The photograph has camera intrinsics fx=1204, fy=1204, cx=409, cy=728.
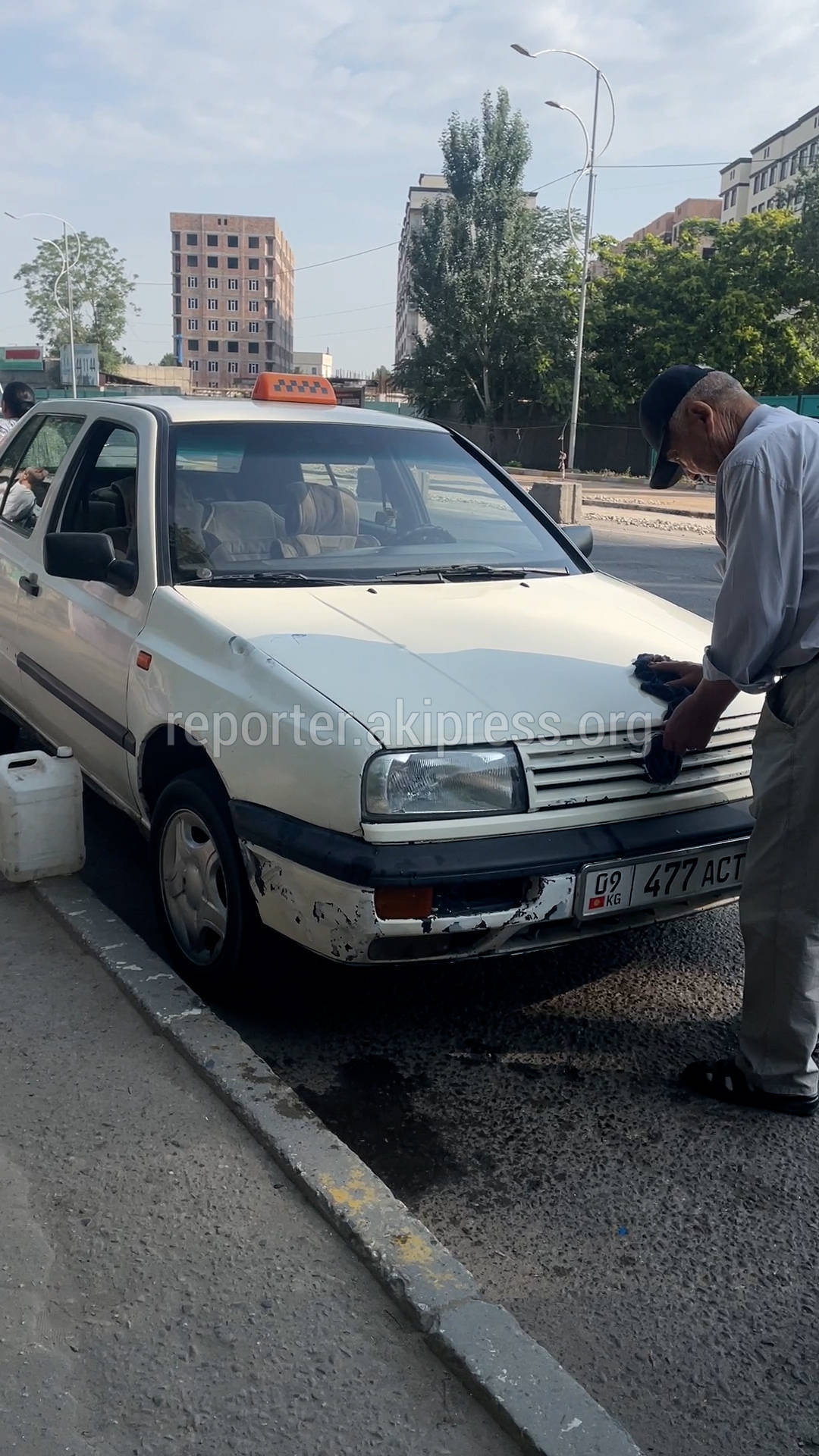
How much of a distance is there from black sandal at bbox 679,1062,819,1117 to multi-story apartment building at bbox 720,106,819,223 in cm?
7546

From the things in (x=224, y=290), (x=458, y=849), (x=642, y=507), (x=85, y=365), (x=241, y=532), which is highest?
(x=224, y=290)

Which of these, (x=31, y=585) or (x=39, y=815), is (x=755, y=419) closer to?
(x=39, y=815)

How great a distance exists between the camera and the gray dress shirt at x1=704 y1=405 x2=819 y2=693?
267 cm

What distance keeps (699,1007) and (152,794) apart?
1.77m

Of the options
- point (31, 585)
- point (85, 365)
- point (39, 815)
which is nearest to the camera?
point (39, 815)

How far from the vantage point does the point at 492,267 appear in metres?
45.5

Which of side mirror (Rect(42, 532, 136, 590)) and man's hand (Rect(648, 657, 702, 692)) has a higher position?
side mirror (Rect(42, 532, 136, 590))

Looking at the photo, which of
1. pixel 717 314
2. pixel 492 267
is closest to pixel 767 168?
pixel 492 267

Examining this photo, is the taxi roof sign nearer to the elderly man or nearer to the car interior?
the car interior

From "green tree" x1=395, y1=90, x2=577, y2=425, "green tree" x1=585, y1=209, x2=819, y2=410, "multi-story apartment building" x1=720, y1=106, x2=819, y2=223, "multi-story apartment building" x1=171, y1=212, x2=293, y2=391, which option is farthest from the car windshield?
"multi-story apartment building" x1=171, y1=212, x2=293, y2=391

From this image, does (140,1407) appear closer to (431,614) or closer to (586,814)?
(586,814)

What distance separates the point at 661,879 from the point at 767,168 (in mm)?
94885

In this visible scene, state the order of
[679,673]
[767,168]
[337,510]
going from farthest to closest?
[767,168]
[337,510]
[679,673]

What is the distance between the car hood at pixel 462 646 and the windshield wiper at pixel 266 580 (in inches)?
1.5
